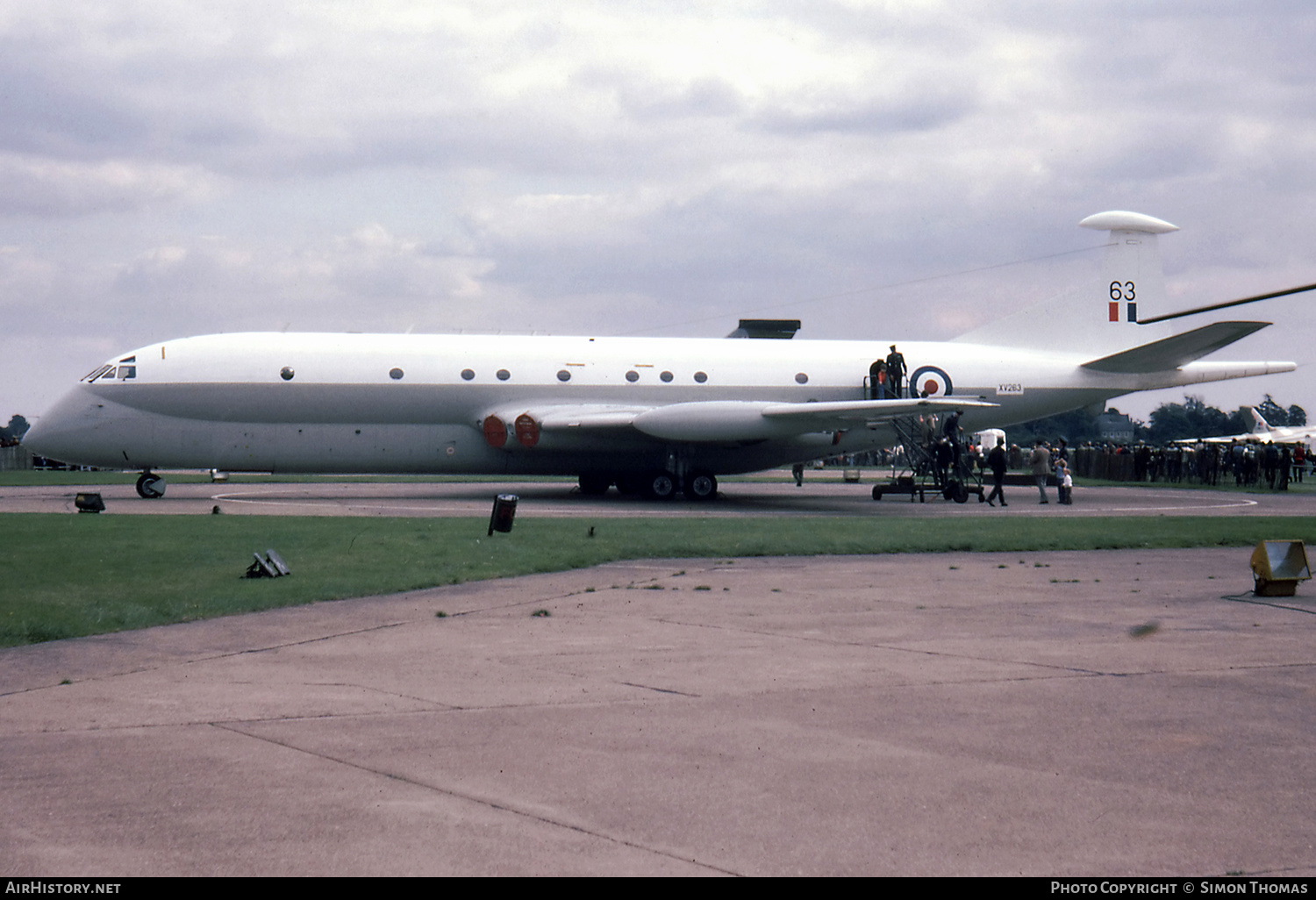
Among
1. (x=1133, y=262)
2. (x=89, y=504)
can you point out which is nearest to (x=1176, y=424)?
(x=1133, y=262)

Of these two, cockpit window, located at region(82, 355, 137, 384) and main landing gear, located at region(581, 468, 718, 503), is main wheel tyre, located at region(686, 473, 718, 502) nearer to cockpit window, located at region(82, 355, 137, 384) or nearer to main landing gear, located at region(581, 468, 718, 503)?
main landing gear, located at region(581, 468, 718, 503)

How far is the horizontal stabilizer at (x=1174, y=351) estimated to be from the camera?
26.3 meters

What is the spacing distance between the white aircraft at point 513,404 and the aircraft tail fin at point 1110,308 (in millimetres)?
1366

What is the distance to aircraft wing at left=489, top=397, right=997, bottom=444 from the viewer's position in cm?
2427

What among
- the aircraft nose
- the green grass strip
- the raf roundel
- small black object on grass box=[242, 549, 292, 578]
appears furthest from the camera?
the raf roundel

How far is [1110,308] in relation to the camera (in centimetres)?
3031

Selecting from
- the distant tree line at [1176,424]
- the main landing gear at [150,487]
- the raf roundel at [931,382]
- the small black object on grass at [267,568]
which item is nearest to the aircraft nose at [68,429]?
the main landing gear at [150,487]

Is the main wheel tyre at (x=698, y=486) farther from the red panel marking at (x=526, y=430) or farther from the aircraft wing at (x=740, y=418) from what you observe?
the red panel marking at (x=526, y=430)

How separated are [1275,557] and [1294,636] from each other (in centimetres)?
256

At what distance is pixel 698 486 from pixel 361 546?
13.9m

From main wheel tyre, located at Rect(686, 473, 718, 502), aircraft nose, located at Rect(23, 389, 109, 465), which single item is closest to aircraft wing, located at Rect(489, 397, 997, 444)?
main wheel tyre, located at Rect(686, 473, 718, 502)

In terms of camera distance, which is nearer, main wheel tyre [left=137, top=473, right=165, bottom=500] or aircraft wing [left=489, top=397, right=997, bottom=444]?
aircraft wing [left=489, top=397, right=997, bottom=444]

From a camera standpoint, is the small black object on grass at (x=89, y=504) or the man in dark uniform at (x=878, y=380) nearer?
the small black object on grass at (x=89, y=504)

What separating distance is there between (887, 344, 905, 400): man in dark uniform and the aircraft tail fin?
3918 millimetres
